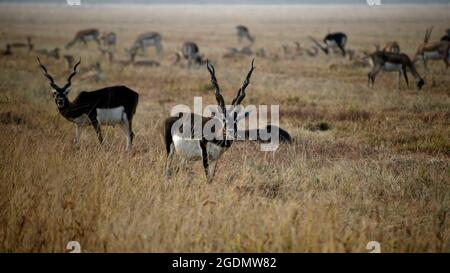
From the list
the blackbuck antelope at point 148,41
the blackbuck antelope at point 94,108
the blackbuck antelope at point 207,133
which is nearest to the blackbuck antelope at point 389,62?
the blackbuck antelope at point 94,108

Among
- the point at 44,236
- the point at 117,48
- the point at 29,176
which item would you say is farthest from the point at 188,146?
the point at 117,48

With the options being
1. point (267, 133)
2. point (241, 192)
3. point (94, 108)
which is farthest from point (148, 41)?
point (241, 192)

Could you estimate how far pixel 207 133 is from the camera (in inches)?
282

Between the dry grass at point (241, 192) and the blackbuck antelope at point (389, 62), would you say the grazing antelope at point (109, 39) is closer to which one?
the blackbuck antelope at point (389, 62)

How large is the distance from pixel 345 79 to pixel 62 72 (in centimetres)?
1141

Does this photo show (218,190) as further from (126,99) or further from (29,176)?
(126,99)

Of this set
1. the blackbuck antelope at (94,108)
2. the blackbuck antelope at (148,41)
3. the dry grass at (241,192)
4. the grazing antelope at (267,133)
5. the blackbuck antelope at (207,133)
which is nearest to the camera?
the dry grass at (241,192)

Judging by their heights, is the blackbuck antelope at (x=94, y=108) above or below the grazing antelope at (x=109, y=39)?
above

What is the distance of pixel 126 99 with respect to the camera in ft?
33.3

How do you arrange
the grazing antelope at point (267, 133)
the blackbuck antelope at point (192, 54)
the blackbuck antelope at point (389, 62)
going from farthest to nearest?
1. the blackbuck antelope at point (192, 54)
2. the blackbuck antelope at point (389, 62)
3. the grazing antelope at point (267, 133)

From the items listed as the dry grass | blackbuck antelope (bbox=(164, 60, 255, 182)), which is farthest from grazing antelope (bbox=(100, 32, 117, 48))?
blackbuck antelope (bbox=(164, 60, 255, 182))

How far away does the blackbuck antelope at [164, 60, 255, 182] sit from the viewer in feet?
22.2

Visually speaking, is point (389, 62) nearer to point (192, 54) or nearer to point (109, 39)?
point (192, 54)

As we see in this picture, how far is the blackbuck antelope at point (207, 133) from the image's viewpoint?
6.76m
